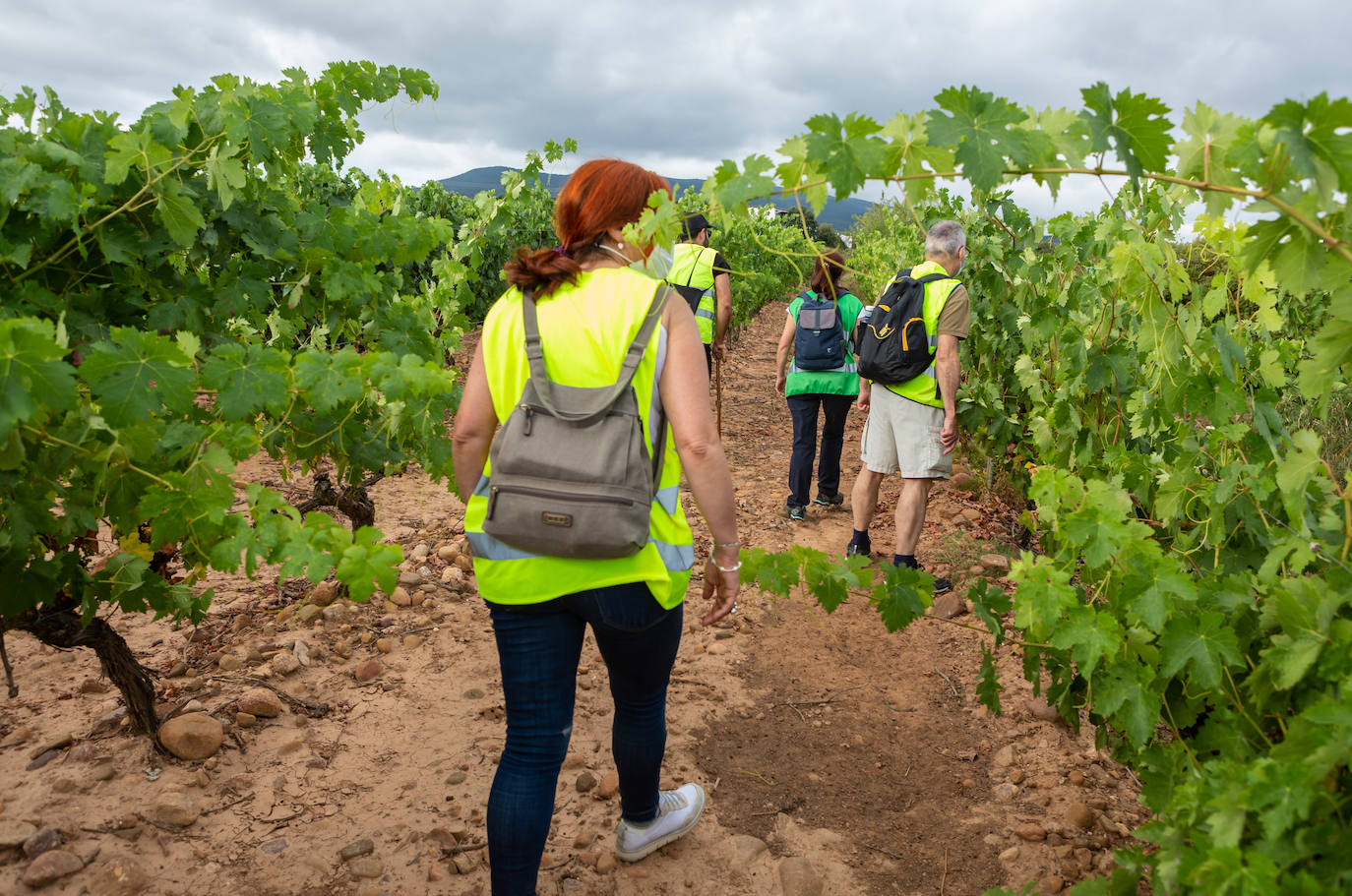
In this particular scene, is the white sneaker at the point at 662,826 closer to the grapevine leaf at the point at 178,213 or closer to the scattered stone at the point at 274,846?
the scattered stone at the point at 274,846

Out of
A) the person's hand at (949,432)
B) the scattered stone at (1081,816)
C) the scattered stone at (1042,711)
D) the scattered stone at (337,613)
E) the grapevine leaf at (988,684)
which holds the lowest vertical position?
the scattered stone at (1081,816)

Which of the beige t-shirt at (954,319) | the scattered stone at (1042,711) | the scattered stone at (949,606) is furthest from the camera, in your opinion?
the scattered stone at (949,606)

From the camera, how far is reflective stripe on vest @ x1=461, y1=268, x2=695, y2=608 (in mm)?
1785

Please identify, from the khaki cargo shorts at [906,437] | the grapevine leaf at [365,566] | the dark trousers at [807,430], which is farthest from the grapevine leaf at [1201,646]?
the dark trousers at [807,430]

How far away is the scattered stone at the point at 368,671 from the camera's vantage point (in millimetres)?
3525

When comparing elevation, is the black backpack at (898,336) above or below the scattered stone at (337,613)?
above

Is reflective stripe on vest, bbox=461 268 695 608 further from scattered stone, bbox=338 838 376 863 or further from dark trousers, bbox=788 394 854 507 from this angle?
dark trousers, bbox=788 394 854 507

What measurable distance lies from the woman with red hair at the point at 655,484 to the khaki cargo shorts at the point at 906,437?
252 centimetres

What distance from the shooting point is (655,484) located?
187 centimetres

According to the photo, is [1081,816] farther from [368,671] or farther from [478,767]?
[368,671]

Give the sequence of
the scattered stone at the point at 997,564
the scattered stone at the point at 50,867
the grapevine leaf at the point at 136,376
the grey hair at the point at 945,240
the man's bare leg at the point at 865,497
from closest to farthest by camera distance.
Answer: the grapevine leaf at the point at 136,376 → the scattered stone at the point at 50,867 → the grey hair at the point at 945,240 → the man's bare leg at the point at 865,497 → the scattered stone at the point at 997,564

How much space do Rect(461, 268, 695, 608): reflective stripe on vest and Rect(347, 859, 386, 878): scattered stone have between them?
119 cm

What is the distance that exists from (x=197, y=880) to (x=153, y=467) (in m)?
1.39

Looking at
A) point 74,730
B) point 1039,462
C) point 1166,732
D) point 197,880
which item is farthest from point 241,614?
point 1039,462
